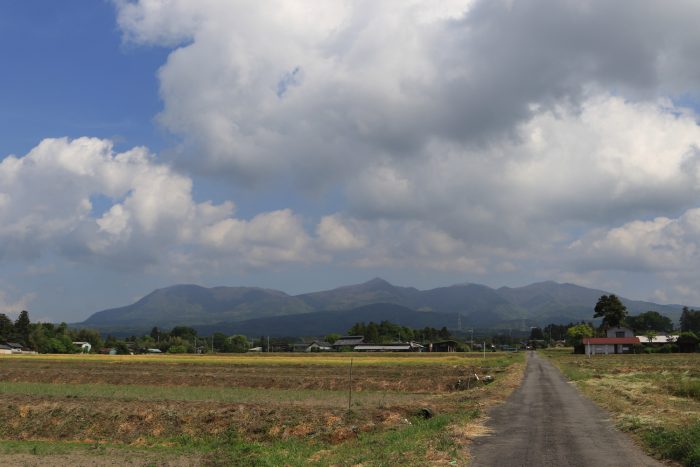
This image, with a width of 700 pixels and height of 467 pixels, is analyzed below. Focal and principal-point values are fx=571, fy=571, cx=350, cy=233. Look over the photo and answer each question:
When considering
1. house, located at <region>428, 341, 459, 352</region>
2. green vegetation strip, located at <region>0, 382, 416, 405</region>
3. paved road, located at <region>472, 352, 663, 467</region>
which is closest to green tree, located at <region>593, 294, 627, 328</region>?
house, located at <region>428, 341, 459, 352</region>

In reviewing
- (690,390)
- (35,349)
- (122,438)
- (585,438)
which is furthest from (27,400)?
(35,349)

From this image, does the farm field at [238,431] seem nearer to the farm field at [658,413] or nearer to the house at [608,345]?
the farm field at [658,413]

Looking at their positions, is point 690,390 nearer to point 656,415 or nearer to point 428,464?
point 656,415

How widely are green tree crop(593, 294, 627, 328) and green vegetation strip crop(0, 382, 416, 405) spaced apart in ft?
423

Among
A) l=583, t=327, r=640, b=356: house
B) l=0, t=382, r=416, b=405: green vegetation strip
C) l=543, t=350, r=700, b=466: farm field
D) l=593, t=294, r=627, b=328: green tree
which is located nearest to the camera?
l=543, t=350, r=700, b=466: farm field

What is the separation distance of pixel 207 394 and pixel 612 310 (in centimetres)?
13948

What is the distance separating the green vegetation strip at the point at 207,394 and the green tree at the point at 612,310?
12893 cm

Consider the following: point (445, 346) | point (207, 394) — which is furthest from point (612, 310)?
point (207, 394)

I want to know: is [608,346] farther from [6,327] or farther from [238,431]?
[6,327]

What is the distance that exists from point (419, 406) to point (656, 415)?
1097 cm

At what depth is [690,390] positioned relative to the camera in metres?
34.4

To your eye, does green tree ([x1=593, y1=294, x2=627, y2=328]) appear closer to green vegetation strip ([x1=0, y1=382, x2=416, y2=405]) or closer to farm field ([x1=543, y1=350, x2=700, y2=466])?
farm field ([x1=543, y1=350, x2=700, y2=466])

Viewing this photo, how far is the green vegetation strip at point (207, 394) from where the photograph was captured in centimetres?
3988

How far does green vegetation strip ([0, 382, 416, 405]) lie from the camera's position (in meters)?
39.9
